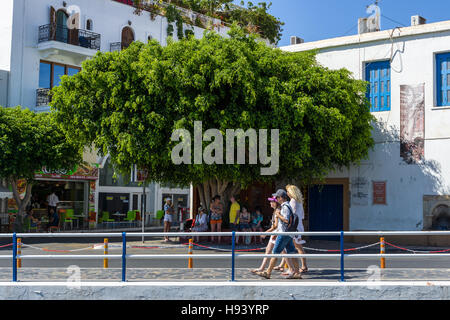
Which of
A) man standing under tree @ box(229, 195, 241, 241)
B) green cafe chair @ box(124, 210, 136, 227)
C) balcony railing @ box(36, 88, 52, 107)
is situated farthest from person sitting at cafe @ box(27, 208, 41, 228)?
man standing under tree @ box(229, 195, 241, 241)

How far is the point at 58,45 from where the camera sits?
3166 cm

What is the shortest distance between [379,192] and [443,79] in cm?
485

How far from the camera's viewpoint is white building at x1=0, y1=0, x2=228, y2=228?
31094 mm

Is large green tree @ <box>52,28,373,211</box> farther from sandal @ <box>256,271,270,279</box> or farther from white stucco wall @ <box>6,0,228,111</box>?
white stucco wall @ <box>6,0,228,111</box>

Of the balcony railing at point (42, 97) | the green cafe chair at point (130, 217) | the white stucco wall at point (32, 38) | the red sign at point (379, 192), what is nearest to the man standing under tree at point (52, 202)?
the white stucco wall at point (32, 38)

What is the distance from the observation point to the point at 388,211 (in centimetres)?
2289

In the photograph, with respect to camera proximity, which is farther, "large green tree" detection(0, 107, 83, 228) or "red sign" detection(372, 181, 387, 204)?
"large green tree" detection(0, 107, 83, 228)

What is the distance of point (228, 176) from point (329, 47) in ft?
24.7

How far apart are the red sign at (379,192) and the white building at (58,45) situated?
16701 mm

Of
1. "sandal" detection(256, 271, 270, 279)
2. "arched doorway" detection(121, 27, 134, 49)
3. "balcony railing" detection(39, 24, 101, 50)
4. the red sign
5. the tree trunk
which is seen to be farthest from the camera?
"arched doorway" detection(121, 27, 134, 49)

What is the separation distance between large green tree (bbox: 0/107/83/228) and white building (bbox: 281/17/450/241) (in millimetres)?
11942
